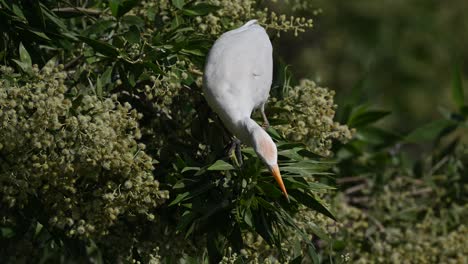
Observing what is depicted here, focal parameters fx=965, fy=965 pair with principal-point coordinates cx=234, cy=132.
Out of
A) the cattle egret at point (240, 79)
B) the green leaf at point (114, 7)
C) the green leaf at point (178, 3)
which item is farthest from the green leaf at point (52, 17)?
the cattle egret at point (240, 79)

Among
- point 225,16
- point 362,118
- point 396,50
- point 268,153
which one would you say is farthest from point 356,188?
point 396,50

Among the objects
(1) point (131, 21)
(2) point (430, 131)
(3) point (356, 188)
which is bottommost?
(3) point (356, 188)

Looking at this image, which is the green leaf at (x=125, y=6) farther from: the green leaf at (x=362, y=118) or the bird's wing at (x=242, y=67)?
the green leaf at (x=362, y=118)

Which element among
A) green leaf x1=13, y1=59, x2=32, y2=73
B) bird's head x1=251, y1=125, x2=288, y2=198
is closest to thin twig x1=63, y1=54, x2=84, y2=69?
green leaf x1=13, y1=59, x2=32, y2=73

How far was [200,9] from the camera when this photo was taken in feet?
12.4

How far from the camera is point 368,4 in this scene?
12930 millimetres

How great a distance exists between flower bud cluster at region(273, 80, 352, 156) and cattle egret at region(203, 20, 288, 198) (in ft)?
0.38

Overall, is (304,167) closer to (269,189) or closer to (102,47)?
(269,189)

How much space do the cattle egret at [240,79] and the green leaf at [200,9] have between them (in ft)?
0.36

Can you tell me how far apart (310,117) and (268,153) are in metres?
0.47

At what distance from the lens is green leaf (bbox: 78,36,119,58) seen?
3561mm

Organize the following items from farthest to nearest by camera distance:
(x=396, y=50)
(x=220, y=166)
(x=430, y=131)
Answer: (x=396, y=50) → (x=430, y=131) → (x=220, y=166)

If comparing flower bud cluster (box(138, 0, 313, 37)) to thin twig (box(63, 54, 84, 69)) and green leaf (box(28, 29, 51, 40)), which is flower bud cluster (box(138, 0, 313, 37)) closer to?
thin twig (box(63, 54, 84, 69))

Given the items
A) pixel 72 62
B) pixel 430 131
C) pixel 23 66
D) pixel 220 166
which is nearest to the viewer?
pixel 220 166
